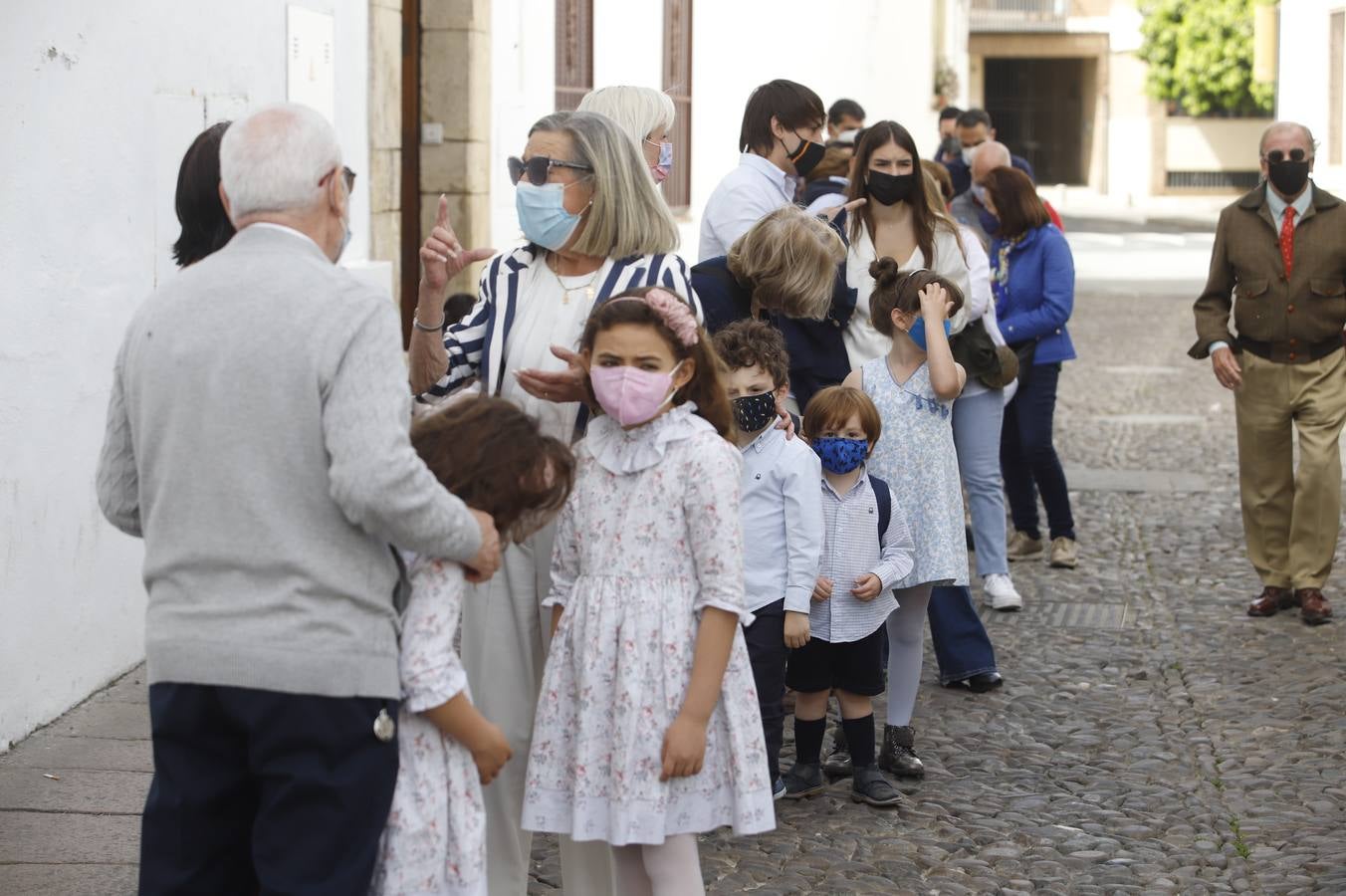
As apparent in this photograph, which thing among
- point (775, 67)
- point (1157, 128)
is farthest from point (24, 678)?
point (1157, 128)

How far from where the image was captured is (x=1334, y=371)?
7.51 m

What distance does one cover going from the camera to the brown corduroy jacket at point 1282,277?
7.42m

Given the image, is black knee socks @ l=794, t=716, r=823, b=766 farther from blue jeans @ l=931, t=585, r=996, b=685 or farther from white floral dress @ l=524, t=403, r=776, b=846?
white floral dress @ l=524, t=403, r=776, b=846

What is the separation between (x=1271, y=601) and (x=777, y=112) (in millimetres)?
3025

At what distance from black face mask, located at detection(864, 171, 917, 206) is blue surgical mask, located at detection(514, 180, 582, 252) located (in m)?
2.39

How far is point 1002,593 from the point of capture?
766 centimetres

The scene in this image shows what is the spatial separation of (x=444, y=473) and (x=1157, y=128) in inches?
2007

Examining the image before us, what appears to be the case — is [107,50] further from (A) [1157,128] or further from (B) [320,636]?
(A) [1157,128]

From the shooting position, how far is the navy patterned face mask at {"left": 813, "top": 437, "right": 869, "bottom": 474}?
5.13 meters

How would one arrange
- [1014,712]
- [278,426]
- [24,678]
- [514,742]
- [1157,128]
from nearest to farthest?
1. [278,426]
2. [514,742]
3. [24,678]
4. [1014,712]
5. [1157,128]

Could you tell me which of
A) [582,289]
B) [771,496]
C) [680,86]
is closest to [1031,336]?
[771,496]

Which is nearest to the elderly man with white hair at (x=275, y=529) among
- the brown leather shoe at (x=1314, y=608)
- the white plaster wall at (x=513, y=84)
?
the brown leather shoe at (x=1314, y=608)

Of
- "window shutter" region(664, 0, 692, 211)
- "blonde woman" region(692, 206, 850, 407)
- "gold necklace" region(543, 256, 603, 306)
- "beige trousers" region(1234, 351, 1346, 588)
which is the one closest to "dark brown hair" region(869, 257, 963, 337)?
"blonde woman" region(692, 206, 850, 407)

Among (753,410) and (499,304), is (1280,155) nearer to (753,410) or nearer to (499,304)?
(753,410)
